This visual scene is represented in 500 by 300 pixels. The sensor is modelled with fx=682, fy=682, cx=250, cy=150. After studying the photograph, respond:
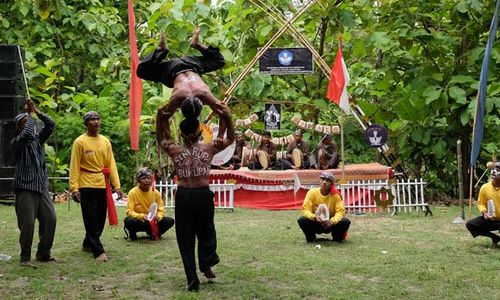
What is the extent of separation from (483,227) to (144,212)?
14.3ft

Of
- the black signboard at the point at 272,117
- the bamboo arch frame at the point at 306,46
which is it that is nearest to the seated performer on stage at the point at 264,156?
the black signboard at the point at 272,117

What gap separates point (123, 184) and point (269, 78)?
15.6 feet

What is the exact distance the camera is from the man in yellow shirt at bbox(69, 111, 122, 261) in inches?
300

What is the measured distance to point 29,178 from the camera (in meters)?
6.98

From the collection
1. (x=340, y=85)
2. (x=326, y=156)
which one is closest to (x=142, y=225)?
(x=340, y=85)

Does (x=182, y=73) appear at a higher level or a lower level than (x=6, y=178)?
higher

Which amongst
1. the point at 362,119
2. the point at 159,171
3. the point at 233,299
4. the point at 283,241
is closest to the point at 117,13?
the point at 159,171

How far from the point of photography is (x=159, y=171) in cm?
1549

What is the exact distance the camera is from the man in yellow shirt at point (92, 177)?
300 inches

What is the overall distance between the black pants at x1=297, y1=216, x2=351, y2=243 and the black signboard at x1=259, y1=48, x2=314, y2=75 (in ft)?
18.8

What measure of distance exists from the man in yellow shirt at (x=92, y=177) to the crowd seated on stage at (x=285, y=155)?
22.2ft

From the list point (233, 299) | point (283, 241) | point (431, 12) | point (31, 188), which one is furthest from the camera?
point (431, 12)

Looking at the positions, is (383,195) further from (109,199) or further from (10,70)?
(10,70)

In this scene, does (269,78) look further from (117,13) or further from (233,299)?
(233,299)
